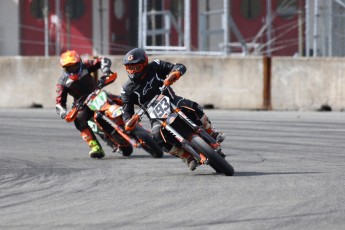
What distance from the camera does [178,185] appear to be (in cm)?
1003

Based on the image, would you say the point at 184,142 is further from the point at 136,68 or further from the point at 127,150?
the point at 127,150

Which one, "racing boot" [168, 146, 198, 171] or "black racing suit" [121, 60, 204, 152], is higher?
"black racing suit" [121, 60, 204, 152]

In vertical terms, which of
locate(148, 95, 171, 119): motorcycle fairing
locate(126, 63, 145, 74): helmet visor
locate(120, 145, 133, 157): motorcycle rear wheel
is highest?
locate(126, 63, 145, 74): helmet visor

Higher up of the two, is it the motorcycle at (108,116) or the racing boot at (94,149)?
the motorcycle at (108,116)

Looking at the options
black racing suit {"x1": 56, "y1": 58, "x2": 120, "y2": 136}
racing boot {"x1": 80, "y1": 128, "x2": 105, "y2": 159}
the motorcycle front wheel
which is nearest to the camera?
the motorcycle front wheel

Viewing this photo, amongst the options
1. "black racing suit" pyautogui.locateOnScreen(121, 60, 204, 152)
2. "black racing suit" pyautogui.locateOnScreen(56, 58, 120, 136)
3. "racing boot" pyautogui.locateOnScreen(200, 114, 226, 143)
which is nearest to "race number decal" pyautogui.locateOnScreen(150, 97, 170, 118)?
"black racing suit" pyautogui.locateOnScreen(121, 60, 204, 152)

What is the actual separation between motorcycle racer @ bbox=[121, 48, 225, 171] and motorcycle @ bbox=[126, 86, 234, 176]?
3.7 inches

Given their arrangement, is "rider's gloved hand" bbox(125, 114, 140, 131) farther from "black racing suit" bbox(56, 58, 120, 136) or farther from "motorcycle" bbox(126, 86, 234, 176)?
"black racing suit" bbox(56, 58, 120, 136)

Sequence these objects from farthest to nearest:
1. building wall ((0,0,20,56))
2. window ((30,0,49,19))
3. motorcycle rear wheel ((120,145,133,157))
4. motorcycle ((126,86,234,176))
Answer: building wall ((0,0,20,56))
window ((30,0,49,19))
motorcycle rear wheel ((120,145,133,157))
motorcycle ((126,86,234,176))

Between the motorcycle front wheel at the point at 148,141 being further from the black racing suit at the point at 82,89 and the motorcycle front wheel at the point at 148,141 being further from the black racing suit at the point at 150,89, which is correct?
the black racing suit at the point at 150,89

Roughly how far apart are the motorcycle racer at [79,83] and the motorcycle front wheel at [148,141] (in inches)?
32.3

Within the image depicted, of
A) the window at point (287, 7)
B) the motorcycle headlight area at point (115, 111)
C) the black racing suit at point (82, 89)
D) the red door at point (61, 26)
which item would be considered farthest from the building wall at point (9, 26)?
the motorcycle headlight area at point (115, 111)

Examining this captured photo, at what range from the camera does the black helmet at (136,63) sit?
1120cm

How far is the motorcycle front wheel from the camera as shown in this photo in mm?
13047
